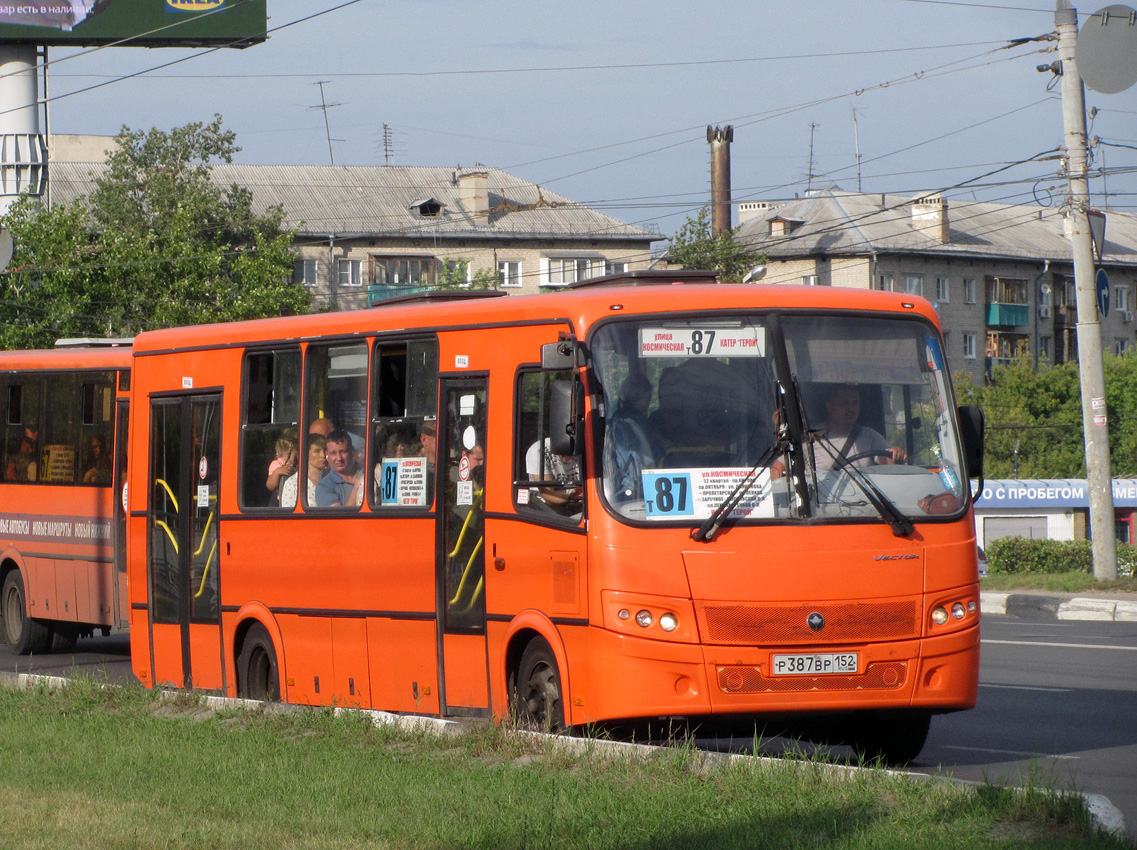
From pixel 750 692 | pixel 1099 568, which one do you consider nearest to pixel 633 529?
pixel 750 692

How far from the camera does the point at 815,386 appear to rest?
9.01 m

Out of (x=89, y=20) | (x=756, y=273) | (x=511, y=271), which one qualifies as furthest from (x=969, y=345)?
(x=756, y=273)

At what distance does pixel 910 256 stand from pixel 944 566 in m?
70.4

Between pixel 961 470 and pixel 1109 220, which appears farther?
pixel 1109 220

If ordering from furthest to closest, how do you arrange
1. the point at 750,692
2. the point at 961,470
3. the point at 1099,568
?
the point at 1099,568 < the point at 961,470 < the point at 750,692

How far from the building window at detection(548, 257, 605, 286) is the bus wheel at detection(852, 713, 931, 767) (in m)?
69.1

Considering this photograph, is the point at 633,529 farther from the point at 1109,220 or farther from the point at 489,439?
the point at 1109,220

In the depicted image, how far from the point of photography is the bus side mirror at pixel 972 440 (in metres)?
9.34

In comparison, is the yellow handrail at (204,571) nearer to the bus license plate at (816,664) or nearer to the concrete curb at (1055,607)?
the bus license plate at (816,664)

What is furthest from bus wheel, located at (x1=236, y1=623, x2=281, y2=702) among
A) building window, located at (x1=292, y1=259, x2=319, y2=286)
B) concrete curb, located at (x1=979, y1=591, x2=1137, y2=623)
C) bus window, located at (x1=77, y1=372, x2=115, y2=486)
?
building window, located at (x1=292, y1=259, x2=319, y2=286)

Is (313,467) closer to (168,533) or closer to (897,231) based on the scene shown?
(168,533)

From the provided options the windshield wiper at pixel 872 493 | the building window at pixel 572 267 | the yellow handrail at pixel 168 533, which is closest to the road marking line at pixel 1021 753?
the windshield wiper at pixel 872 493

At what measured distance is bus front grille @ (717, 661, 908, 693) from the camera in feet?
27.9

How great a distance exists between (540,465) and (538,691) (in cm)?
125
